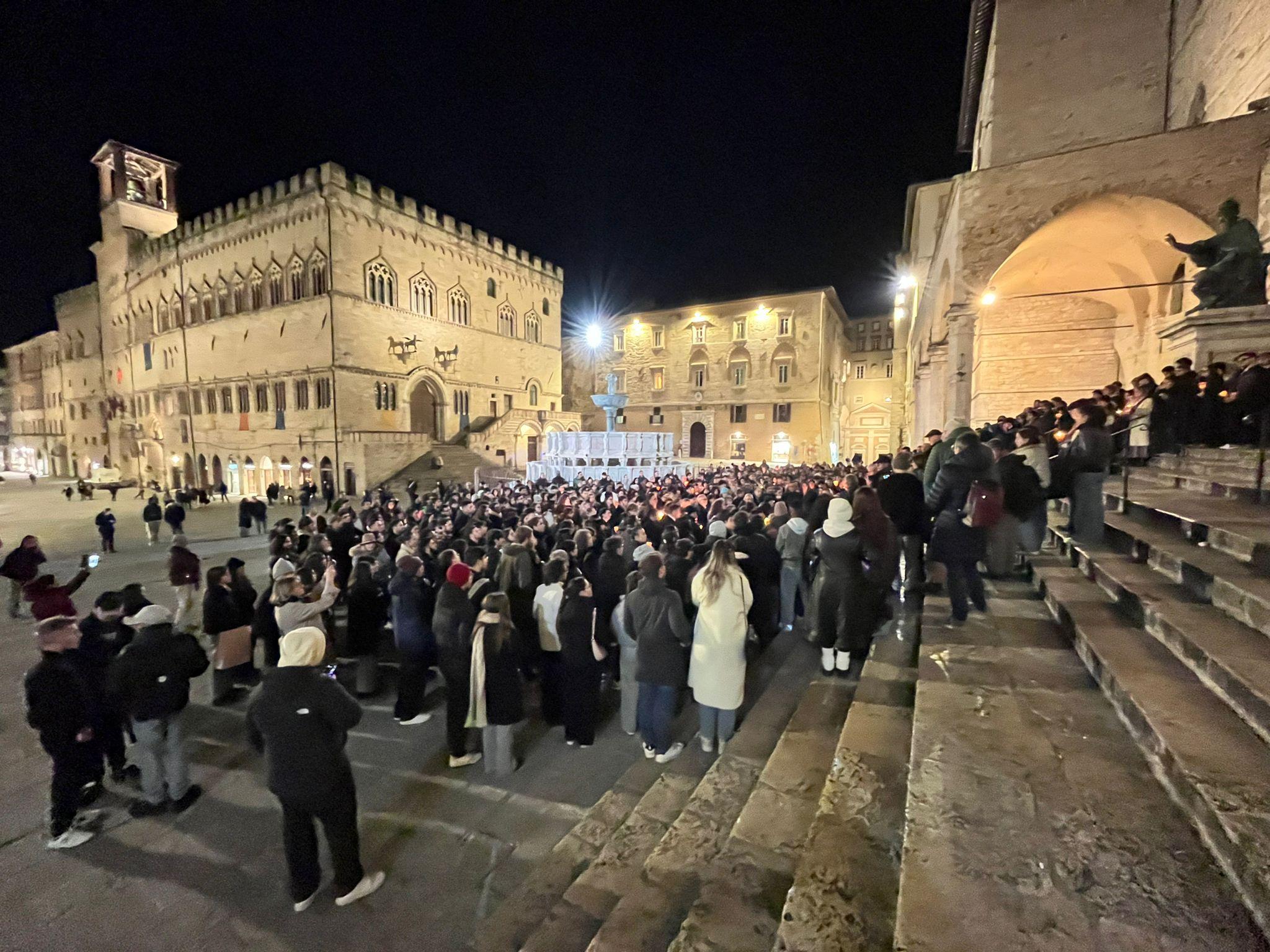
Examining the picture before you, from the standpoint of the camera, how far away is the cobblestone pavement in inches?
116

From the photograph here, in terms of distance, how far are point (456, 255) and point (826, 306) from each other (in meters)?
24.5

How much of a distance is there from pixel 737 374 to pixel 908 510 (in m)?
35.2

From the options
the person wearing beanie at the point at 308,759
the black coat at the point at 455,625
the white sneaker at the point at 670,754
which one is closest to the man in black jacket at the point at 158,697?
the person wearing beanie at the point at 308,759

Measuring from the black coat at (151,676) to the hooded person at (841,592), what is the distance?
4911 millimetres

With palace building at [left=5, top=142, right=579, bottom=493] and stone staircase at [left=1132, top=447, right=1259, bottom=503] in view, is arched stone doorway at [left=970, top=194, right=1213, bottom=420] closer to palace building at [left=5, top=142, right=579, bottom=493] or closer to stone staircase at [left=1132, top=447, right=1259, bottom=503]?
stone staircase at [left=1132, top=447, right=1259, bottom=503]

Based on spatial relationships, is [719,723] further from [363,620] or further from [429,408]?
[429,408]

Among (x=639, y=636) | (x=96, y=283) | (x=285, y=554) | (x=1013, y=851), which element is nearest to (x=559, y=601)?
(x=639, y=636)

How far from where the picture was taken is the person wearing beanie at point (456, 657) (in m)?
4.41

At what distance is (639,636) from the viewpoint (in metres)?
4.31

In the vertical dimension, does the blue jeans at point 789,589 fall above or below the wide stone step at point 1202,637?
below

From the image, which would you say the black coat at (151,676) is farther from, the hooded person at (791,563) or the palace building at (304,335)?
the palace building at (304,335)

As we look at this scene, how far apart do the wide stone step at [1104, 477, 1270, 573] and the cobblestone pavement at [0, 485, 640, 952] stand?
4.47 metres

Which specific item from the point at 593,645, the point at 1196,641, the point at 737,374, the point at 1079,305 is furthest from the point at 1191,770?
the point at 737,374

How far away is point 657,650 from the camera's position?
4270 millimetres
